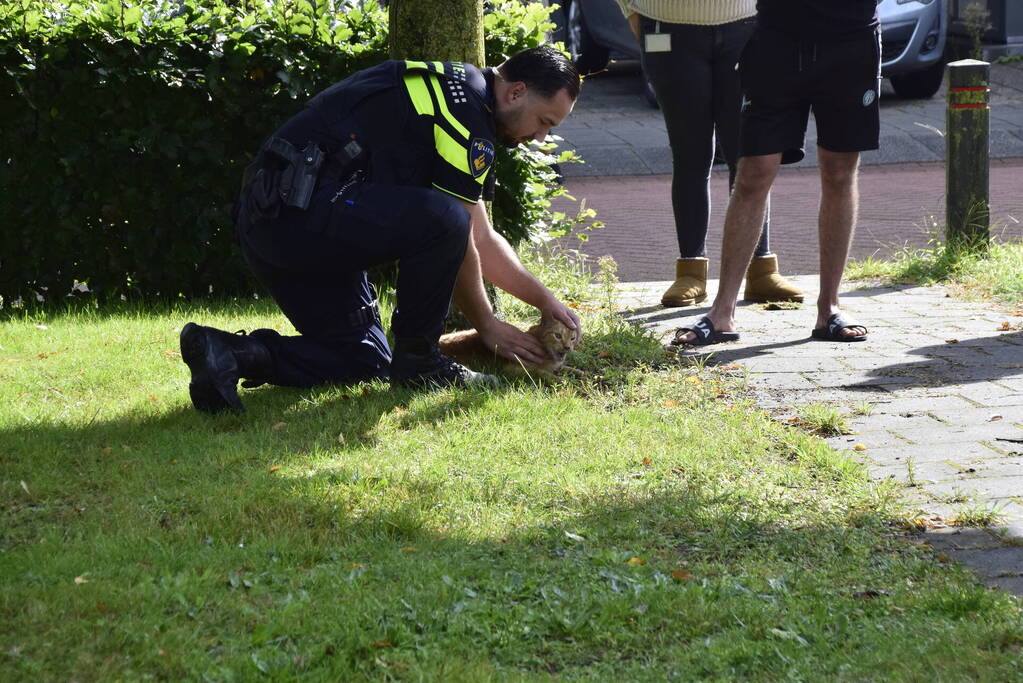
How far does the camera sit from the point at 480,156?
4.47 meters

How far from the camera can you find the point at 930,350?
550 centimetres

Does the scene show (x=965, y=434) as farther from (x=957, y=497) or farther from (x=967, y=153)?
(x=967, y=153)

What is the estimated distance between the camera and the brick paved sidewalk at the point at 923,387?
11.7ft

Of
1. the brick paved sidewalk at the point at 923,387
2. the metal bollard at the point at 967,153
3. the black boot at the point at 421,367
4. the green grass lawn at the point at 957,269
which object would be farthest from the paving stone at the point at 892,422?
the metal bollard at the point at 967,153

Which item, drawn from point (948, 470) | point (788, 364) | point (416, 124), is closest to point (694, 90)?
point (788, 364)

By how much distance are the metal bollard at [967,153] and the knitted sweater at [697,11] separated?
2.16m

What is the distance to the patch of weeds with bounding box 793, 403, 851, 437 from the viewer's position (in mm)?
4324

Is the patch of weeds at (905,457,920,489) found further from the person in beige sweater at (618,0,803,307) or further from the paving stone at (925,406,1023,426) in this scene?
the person in beige sweater at (618,0,803,307)

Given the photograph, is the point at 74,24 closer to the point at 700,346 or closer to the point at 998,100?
the point at 700,346

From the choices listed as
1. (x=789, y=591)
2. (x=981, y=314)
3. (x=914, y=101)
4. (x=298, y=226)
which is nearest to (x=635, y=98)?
(x=914, y=101)

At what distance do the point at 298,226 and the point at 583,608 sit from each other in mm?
2102

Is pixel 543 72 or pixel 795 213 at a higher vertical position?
pixel 543 72

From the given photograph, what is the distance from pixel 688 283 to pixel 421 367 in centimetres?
231

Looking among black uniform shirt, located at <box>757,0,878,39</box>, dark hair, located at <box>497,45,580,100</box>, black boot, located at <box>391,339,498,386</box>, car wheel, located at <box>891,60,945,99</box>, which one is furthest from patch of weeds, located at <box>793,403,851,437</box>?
car wheel, located at <box>891,60,945,99</box>
